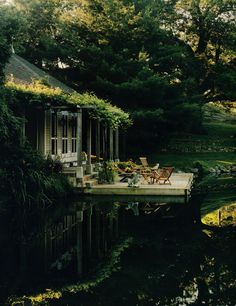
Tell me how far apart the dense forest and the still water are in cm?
1983

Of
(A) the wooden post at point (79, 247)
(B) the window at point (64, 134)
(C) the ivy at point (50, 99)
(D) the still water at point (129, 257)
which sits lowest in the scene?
(A) the wooden post at point (79, 247)

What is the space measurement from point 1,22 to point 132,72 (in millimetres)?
20131

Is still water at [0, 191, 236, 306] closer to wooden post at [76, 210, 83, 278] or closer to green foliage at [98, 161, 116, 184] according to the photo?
wooden post at [76, 210, 83, 278]

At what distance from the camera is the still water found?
6.93m

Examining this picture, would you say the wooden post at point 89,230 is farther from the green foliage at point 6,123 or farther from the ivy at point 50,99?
the ivy at point 50,99

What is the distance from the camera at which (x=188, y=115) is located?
1425 inches

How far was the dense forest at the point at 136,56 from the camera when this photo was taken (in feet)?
113

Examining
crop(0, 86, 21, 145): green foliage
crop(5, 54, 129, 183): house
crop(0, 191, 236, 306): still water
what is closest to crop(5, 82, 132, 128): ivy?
crop(5, 54, 129, 183): house

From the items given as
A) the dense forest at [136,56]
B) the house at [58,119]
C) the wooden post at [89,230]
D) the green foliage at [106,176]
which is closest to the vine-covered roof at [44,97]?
the house at [58,119]

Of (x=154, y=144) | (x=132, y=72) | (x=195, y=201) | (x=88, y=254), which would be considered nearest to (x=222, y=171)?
(x=154, y=144)

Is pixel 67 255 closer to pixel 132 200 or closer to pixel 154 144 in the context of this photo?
pixel 132 200

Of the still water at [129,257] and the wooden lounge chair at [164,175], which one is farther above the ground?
the wooden lounge chair at [164,175]

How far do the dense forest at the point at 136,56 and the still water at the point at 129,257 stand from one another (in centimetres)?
1983

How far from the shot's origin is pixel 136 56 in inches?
1446
